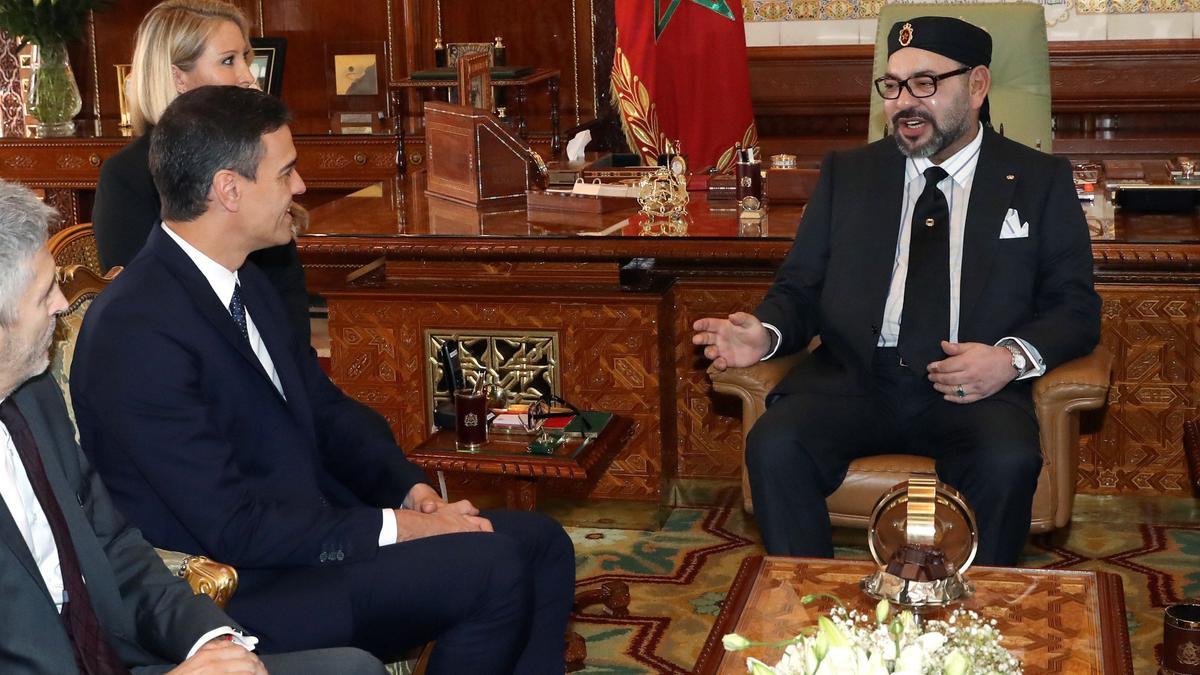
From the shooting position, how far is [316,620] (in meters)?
2.46

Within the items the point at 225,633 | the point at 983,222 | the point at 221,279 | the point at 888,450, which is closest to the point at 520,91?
the point at 983,222

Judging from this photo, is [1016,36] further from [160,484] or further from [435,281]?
[160,484]

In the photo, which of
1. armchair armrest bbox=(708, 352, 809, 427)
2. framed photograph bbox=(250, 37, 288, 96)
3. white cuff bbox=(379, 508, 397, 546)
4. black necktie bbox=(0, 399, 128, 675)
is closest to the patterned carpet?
armchair armrest bbox=(708, 352, 809, 427)

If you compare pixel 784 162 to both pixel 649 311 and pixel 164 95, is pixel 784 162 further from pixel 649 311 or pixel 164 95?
pixel 164 95

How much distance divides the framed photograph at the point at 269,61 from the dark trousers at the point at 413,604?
15.9ft

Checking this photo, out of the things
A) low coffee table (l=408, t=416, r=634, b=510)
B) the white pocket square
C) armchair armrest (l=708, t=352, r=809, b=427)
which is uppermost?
the white pocket square

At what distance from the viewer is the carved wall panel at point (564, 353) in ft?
13.4

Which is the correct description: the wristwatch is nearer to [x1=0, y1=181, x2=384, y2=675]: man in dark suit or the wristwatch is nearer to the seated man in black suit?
the seated man in black suit

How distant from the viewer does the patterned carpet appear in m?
3.42

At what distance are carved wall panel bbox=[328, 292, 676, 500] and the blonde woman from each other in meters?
0.72

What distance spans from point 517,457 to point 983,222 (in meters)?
1.25

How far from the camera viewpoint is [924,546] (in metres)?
2.52

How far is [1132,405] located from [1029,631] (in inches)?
71.4

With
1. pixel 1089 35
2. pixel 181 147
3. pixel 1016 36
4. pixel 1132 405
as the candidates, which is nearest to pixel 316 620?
pixel 181 147
